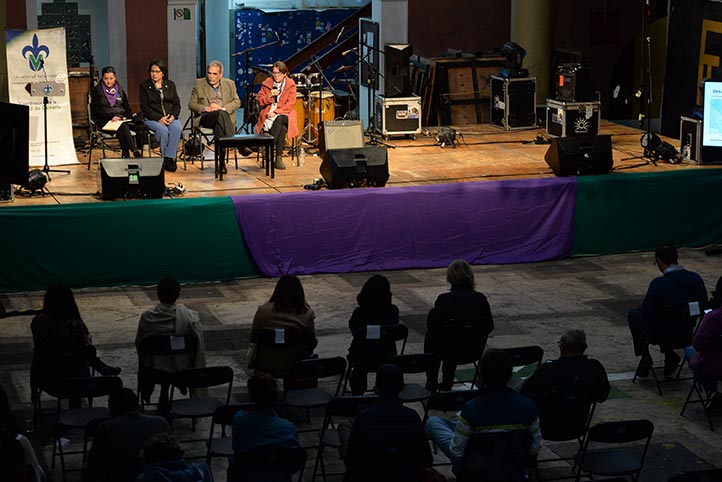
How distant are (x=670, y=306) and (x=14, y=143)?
633cm

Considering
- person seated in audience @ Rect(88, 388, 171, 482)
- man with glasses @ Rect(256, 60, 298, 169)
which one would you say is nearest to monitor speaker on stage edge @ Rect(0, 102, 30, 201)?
man with glasses @ Rect(256, 60, 298, 169)

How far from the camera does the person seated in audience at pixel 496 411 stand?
21.7 feet

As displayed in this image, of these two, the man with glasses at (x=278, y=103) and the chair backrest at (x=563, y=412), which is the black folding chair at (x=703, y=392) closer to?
the chair backrest at (x=563, y=412)

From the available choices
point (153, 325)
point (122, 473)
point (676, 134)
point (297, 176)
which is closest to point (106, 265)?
point (297, 176)

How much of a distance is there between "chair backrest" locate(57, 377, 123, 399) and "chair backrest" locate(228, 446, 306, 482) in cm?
129

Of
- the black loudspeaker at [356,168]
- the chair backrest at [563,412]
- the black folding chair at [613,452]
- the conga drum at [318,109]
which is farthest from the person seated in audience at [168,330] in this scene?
the conga drum at [318,109]

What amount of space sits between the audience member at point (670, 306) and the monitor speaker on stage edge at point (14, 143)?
19.8ft

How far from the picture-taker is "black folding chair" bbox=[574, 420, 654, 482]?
6.70 meters

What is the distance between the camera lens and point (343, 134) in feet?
48.7

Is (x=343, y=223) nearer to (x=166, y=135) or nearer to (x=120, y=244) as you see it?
(x=120, y=244)

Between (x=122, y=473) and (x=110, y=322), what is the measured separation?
191 inches

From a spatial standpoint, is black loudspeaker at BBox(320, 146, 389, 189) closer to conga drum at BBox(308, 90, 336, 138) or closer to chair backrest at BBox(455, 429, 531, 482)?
conga drum at BBox(308, 90, 336, 138)

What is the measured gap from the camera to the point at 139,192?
12742 mm

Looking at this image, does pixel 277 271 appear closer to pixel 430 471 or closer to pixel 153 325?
pixel 153 325
